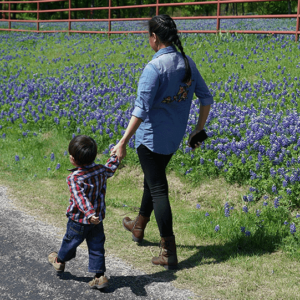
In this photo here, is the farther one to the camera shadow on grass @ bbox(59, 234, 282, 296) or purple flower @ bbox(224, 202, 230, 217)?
purple flower @ bbox(224, 202, 230, 217)

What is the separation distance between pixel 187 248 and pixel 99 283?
1224 millimetres

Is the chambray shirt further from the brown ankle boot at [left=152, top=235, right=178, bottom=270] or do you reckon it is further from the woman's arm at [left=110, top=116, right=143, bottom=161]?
the brown ankle boot at [left=152, top=235, right=178, bottom=270]

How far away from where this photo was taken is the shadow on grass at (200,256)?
3.51 m

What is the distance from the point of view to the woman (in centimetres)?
347

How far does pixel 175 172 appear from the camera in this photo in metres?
5.97

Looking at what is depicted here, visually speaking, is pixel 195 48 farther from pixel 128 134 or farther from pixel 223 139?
pixel 128 134

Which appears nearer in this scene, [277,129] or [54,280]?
[54,280]

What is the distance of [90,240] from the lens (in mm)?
3406

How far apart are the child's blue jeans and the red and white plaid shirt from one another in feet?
0.28

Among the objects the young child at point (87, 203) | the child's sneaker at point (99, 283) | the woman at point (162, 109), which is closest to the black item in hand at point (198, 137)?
the woman at point (162, 109)

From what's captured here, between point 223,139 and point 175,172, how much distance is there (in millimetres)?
817

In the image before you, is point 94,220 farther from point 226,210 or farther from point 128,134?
point 226,210

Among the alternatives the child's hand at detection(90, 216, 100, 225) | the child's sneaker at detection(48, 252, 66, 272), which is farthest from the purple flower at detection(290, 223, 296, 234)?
the child's sneaker at detection(48, 252, 66, 272)

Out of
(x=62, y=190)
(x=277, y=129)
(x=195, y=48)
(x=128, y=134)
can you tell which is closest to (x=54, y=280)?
(x=128, y=134)
